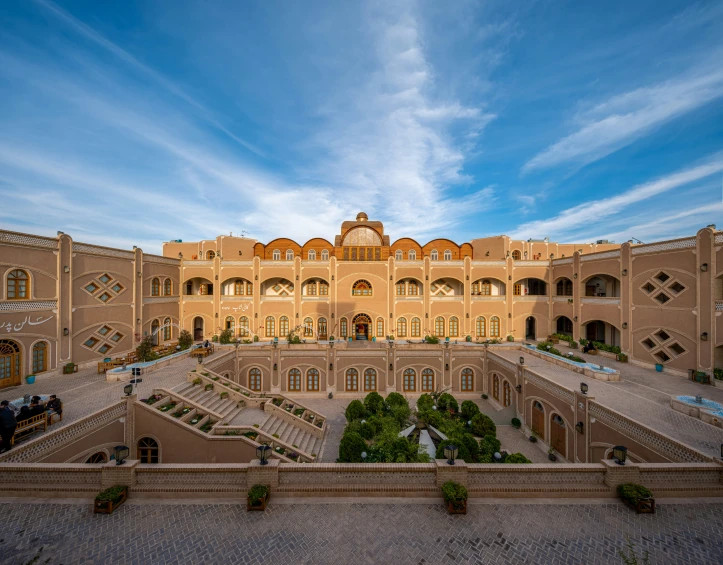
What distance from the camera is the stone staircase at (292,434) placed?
13.3 m

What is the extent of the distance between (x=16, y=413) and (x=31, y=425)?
1599 millimetres

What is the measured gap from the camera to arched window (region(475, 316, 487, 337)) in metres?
24.8

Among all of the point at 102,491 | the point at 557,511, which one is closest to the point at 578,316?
the point at 557,511

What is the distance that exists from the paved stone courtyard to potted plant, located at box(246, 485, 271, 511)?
0.52ft

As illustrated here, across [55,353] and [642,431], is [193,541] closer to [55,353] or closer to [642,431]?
[642,431]

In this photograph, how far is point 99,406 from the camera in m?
11.2

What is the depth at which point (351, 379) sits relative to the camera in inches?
808

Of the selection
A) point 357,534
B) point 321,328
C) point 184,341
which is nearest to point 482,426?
point 357,534

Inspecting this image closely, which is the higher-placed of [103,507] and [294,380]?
[103,507]

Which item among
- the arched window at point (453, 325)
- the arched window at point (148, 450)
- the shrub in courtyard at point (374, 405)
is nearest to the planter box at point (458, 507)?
the shrub in courtyard at point (374, 405)

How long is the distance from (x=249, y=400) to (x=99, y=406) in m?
6.16

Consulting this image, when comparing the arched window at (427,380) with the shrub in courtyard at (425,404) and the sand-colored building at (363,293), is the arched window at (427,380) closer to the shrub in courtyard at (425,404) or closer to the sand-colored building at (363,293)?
the shrub in courtyard at (425,404)

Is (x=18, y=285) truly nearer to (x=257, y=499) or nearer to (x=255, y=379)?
(x=255, y=379)

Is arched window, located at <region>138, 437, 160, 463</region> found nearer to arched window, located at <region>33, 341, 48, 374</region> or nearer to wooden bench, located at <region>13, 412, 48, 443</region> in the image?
wooden bench, located at <region>13, 412, 48, 443</region>
